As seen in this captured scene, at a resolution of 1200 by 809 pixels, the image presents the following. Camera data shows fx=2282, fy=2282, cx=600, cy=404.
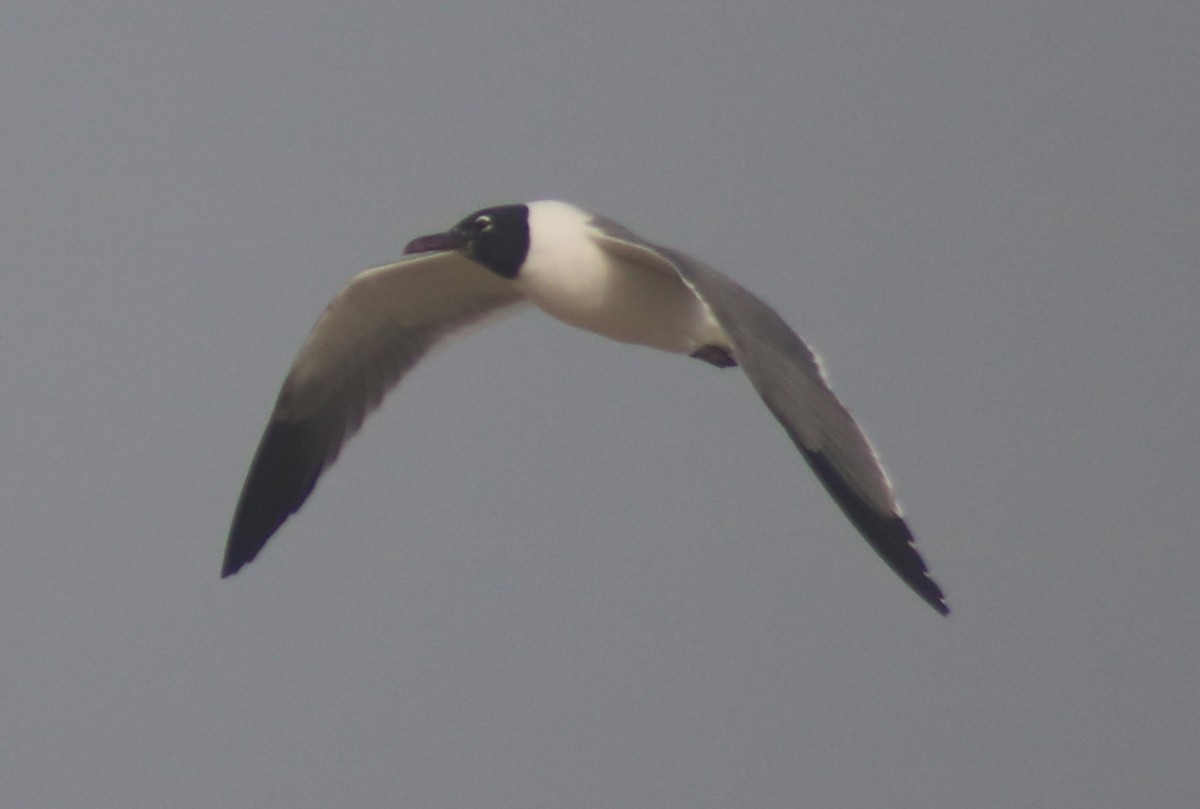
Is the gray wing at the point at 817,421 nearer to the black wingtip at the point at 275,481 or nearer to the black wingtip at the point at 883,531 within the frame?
the black wingtip at the point at 883,531

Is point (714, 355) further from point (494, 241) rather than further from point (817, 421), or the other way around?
point (817, 421)

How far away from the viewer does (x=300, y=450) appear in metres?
5.14

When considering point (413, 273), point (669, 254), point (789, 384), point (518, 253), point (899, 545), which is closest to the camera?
point (899, 545)

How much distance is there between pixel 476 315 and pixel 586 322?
1.90ft

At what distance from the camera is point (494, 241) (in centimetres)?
462

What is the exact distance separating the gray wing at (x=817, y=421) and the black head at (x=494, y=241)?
0.47m

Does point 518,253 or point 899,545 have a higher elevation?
point 518,253

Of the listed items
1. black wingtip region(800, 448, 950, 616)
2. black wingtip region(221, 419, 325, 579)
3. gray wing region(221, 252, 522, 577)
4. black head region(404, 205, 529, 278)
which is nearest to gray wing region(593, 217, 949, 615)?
black wingtip region(800, 448, 950, 616)

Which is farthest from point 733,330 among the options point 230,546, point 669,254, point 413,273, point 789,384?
point 230,546

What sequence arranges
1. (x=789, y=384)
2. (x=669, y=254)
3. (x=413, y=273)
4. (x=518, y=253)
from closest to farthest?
(x=789, y=384) → (x=669, y=254) → (x=518, y=253) → (x=413, y=273)

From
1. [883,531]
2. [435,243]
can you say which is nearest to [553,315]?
[435,243]

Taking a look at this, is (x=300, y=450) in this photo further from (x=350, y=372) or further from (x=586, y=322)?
(x=586, y=322)

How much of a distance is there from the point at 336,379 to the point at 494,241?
703 millimetres

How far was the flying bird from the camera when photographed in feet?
12.0
